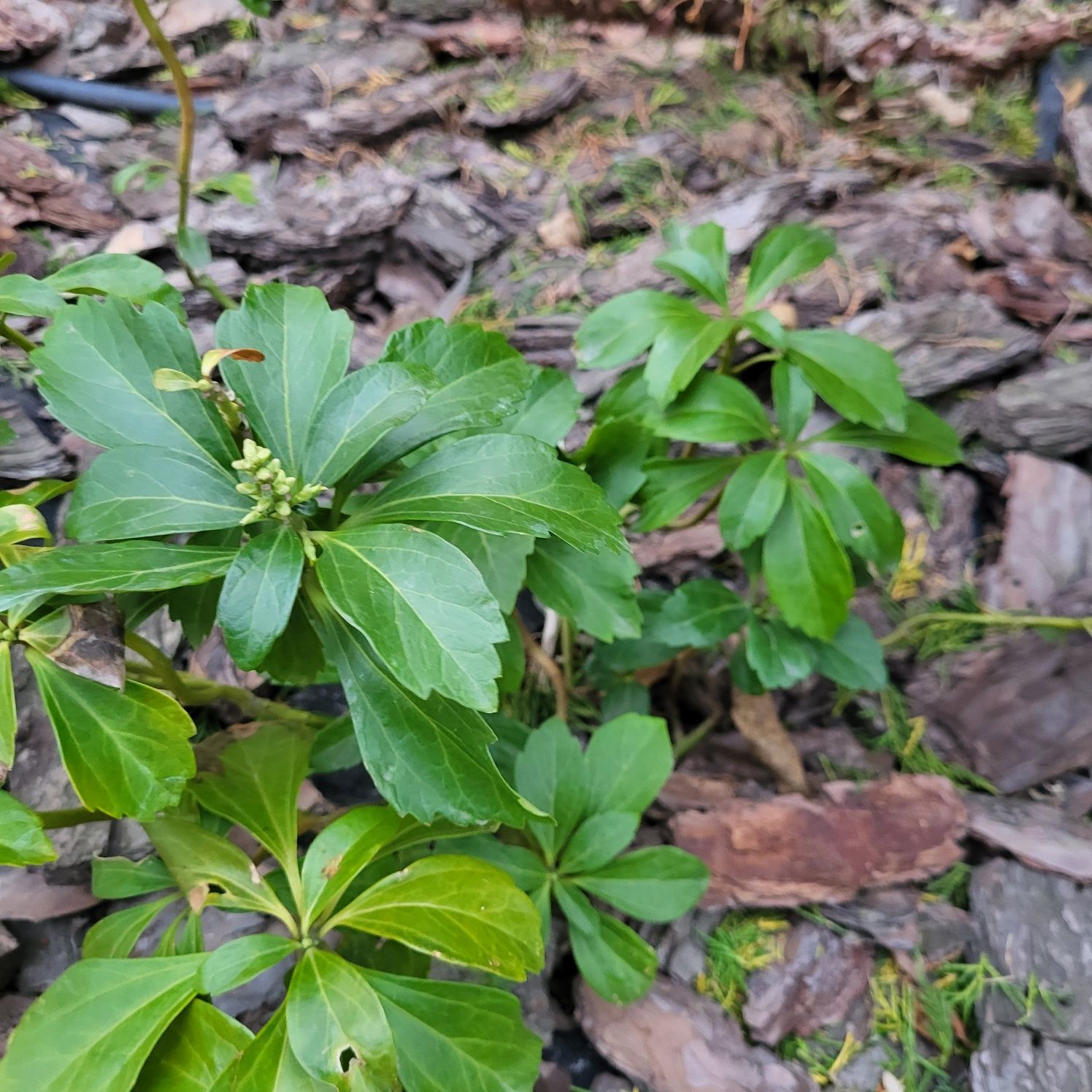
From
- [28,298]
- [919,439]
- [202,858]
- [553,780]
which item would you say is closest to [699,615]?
[553,780]

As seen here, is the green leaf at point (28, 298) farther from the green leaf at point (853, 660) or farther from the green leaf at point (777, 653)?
the green leaf at point (853, 660)

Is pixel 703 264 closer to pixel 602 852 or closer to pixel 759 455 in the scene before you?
pixel 759 455

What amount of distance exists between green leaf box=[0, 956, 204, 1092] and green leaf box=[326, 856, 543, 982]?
20 centimetres

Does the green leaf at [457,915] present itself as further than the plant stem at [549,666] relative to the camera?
No

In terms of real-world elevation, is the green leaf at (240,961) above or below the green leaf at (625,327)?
below

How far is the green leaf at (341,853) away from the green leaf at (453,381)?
0.45m

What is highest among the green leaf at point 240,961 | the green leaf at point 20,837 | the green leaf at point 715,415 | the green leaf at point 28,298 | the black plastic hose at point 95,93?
the black plastic hose at point 95,93

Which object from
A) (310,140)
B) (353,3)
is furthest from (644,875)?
(353,3)

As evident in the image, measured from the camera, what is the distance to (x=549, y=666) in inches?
56.6

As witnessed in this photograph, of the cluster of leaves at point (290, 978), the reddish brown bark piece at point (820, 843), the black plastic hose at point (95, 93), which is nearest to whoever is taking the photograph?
the cluster of leaves at point (290, 978)

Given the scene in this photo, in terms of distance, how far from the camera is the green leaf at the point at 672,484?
128cm

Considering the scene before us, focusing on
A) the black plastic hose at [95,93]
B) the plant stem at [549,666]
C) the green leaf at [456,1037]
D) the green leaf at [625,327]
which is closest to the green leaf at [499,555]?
the plant stem at [549,666]

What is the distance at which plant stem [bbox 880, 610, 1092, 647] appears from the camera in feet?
4.87

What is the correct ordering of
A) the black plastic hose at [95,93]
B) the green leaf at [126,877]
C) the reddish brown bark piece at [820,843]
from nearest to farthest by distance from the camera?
the green leaf at [126,877] → the reddish brown bark piece at [820,843] → the black plastic hose at [95,93]
